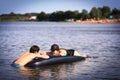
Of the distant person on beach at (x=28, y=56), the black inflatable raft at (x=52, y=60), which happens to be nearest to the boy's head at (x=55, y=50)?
the black inflatable raft at (x=52, y=60)

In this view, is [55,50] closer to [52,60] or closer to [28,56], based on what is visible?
[52,60]

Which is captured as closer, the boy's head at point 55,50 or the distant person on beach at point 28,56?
the distant person on beach at point 28,56

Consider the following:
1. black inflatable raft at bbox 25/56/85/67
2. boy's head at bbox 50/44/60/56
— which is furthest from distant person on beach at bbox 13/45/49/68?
boy's head at bbox 50/44/60/56

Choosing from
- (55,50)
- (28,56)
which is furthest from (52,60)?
(28,56)

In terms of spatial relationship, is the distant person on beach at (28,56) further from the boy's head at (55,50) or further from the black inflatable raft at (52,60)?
the boy's head at (55,50)

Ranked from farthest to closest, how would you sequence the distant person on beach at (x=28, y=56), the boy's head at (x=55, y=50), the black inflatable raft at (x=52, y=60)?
the boy's head at (x=55, y=50)
the black inflatable raft at (x=52, y=60)
the distant person on beach at (x=28, y=56)

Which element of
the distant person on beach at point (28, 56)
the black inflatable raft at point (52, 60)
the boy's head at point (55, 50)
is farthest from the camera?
the boy's head at point (55, 50)

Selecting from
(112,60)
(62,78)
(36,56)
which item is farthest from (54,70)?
(112,60)

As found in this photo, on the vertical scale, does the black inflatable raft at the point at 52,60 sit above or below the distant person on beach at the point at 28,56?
below

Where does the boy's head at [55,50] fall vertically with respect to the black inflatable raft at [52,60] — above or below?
above

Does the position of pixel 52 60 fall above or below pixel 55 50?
below

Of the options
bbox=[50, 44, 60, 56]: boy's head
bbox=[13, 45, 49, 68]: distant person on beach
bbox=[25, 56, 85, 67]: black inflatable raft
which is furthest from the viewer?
bbox=[50, 44, 60, 56]: boy's head

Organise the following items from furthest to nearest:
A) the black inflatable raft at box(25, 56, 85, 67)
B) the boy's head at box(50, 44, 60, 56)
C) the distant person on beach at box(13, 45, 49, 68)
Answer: the boy's head at box(50, 44, 60, 56), the black inflatable raft at box(25, 56, 85, 67), the distant person on beach at box(13, 45, 49, 68)

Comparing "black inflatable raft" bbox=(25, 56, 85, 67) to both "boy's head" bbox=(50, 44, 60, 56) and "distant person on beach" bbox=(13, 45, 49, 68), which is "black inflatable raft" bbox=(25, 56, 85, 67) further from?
"boy's head" bbox=(50, 44, 60, 56)
